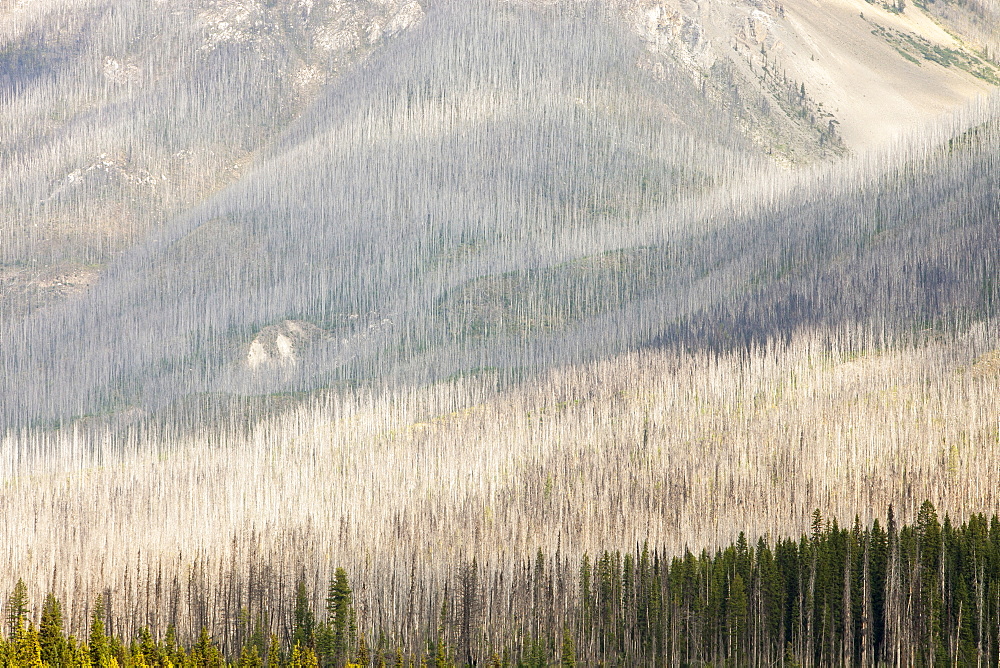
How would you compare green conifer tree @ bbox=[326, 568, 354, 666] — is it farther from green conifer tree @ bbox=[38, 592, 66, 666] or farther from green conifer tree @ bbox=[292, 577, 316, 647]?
green conifer tree @ bbox=[38, 592, 66, 666]

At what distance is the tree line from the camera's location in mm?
112938

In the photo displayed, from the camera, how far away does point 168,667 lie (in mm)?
104125

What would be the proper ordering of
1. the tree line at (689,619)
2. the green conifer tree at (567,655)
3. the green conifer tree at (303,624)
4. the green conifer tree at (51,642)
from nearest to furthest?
the green conifer tree at (51,642), the tree line at (689,619), the green conifer tree at (567,655), the green conifer tree at (303,624)

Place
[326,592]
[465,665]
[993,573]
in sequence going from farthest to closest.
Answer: [326,592] < [465,665] < [993,573]

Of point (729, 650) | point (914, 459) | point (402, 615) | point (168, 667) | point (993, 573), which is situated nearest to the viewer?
point (168, 667)

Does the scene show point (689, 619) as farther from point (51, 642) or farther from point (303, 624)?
point (51, 642)

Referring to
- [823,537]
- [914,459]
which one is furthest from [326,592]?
[914,459]

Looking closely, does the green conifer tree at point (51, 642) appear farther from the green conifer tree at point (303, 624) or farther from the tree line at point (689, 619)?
the green conifer tree at point (303, 624)

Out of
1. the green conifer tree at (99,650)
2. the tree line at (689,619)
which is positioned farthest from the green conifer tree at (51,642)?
the green conifer tree at (99,650)

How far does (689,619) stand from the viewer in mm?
125250

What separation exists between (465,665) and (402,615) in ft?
55.3

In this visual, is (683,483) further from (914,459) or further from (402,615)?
(402,615)

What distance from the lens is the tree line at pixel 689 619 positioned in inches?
4446

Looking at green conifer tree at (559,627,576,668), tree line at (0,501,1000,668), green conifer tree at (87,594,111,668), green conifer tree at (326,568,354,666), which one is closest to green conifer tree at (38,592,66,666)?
tree line at (0,501,1000,668)
